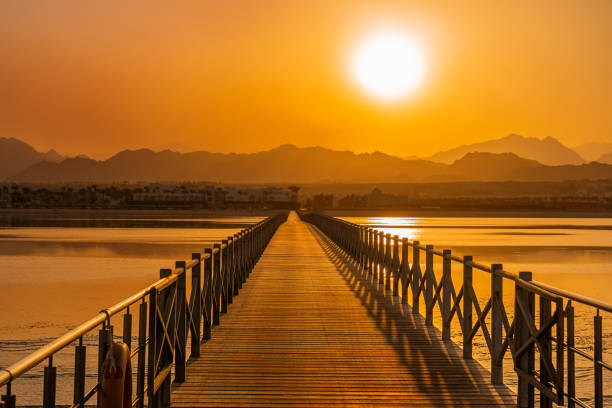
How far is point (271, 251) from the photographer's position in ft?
86.9

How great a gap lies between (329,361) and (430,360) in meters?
1.12

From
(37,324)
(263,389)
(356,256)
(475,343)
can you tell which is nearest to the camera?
(263,389)

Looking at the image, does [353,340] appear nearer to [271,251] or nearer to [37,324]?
[37,324]

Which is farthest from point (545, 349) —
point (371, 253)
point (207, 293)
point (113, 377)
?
point (371, 253)

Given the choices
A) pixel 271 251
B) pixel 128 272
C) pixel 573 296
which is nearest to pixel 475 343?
pixel 573 296

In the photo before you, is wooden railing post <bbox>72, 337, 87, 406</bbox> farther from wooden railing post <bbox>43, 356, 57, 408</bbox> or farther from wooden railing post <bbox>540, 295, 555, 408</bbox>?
wooden railing post <bbox>540, 295, 555, 408</bbox>

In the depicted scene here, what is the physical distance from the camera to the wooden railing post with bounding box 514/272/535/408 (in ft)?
19.1

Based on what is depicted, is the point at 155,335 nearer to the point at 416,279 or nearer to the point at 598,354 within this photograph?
the point at 598,354

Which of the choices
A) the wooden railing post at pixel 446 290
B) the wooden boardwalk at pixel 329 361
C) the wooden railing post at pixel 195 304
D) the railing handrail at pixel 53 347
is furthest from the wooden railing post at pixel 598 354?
the wooden railing post at pixel 195 304

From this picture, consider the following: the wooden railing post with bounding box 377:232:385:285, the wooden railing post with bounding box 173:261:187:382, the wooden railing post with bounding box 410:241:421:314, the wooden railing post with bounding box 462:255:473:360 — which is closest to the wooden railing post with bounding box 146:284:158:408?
the wooden railing post with bounding box 173:261:187:382

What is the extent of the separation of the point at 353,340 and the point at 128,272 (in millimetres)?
18679

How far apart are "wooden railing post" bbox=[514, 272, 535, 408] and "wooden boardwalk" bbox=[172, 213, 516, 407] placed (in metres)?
0.25

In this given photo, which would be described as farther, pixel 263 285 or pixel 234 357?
pixel 263 285

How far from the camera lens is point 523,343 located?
595 centimetres
